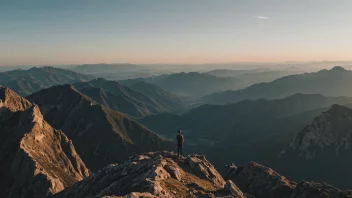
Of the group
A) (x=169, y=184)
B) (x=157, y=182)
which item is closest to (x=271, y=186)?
(x=169, y=184)

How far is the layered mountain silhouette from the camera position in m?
62.6

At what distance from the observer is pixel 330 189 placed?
125m

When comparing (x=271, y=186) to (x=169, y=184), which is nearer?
(x=169, y=184)

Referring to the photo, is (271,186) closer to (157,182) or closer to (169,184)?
(169,184)

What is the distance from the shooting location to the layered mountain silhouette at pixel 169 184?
62.6 m

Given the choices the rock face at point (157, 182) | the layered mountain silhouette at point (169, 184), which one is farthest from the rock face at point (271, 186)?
the rock face at point (157, 182)

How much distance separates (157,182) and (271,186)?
96956mm

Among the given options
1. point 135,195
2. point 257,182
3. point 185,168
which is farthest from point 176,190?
Result: point 257,182

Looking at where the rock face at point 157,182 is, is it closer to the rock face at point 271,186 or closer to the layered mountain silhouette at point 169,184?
the layered mountain silhouette at point 169,184

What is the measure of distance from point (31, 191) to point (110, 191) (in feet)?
389

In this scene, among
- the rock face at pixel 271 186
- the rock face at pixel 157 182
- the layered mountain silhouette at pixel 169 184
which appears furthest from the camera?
the rock face at pixel 271 186

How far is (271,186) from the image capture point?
143 metres

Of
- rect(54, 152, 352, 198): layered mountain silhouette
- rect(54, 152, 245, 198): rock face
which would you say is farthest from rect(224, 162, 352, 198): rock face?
rect(54, 152, 245, 198): rock face

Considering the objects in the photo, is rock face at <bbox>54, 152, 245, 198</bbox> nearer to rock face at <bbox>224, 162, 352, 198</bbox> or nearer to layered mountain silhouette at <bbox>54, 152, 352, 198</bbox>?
layered mountain silhouette at <bbox>54, 152, 352, 198</bbox>
